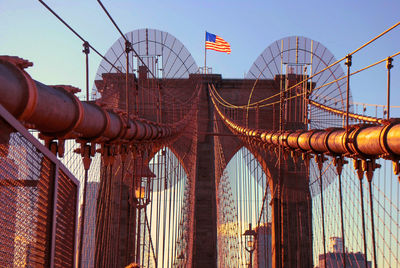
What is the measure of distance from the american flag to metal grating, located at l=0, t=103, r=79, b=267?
21269 mm

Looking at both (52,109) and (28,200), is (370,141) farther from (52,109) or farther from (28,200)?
(28,200)

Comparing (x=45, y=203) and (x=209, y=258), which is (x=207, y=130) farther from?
(x=45, y=203)

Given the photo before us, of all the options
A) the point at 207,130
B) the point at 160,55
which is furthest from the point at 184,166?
the point at 160,55

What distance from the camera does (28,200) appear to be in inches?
102

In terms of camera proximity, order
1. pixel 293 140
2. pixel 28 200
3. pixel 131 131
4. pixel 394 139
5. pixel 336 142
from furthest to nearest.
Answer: pixel 293 140 < pixel 131 131 < pixel 336 142 < pixel 394 139 < pixel 28 200

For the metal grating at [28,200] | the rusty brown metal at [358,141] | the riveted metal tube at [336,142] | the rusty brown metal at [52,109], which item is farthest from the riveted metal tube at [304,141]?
the metal grating at [28,200]

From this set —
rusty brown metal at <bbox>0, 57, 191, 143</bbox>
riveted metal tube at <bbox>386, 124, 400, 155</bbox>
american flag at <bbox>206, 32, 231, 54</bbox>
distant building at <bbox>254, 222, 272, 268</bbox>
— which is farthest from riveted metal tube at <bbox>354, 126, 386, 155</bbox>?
american flag at <bbox>206, 32, 231, 54</bbox>

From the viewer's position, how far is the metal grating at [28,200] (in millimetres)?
2256

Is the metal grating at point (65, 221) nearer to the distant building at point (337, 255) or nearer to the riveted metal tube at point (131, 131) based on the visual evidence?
the riveted metal tube at point (131, 131)

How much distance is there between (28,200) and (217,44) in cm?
2220

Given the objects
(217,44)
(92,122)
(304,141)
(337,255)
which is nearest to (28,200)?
(92,122)

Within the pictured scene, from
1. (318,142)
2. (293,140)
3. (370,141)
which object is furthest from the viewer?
(293,140)

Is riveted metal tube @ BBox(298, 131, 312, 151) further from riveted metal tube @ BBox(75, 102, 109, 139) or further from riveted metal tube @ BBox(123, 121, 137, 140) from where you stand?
riveted metal tube @ BBox(75, 102, 109, 139)

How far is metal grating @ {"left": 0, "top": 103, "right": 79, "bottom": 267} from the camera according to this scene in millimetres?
2256
